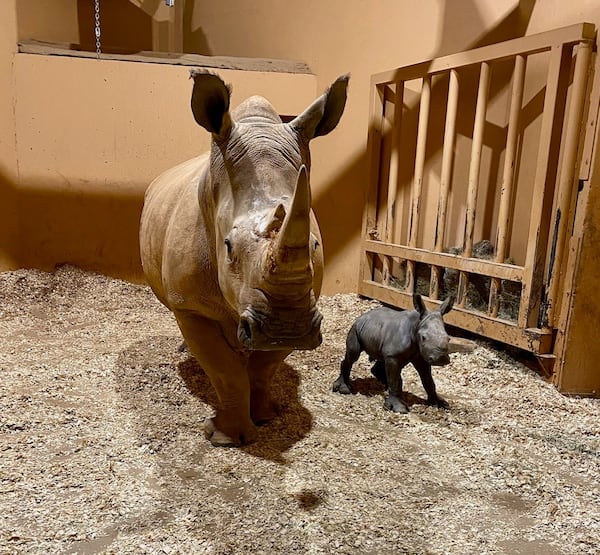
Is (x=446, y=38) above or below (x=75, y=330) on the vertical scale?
above

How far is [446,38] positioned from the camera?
4.43 metres

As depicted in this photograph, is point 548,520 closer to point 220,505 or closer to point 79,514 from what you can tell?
point 220,505

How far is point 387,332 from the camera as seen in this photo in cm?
286

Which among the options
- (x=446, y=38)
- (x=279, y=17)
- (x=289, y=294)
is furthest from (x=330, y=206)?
(x=289, y=294)

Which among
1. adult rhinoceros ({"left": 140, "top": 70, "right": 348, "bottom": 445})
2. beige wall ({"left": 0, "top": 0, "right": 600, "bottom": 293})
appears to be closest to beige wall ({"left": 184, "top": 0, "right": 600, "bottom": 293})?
beige wall ({"left": 0, "top": 0, "right": 600, "bottom": 293})

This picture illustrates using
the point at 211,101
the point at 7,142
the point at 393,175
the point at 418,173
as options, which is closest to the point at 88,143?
the point at 7,142

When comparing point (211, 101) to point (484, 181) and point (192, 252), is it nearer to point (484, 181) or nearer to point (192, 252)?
point (192, 252)

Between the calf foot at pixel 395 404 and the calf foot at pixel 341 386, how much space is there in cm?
25

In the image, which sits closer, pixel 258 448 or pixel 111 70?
pixel 258 448

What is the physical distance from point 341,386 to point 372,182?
2292 millimetres

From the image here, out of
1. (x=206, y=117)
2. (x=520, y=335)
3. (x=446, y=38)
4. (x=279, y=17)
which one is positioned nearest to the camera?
(x=206, y=117)

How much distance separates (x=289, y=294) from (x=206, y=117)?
853mm

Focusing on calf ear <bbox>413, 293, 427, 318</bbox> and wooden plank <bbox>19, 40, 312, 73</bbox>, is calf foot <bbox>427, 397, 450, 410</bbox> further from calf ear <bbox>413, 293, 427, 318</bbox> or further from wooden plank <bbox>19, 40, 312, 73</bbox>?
wooden plank <bbox>19, 40, 312, 73</bbox>

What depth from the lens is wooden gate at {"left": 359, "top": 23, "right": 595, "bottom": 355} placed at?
3.26 meters
